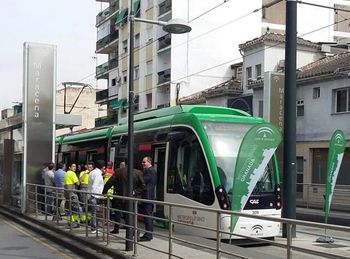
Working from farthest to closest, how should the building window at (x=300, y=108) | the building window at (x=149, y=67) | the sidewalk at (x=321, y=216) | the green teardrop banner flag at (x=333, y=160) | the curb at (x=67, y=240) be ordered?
1. the building window at (x=149, y=67)
2. the building window at (x=300, y=108)
3. the sidewalk at (x=321, y=216)
4. the green teardrop banner flag at (x=333, y=160)
5. the curb at (x=67, y=240)

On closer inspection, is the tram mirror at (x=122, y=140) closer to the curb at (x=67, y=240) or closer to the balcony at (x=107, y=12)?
the curb at (x=67, y=240)

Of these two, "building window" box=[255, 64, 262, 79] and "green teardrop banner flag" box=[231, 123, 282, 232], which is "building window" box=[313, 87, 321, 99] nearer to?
"building window" box=[255, 64, 262, 79]

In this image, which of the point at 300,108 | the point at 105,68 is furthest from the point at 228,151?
the point at 105,68

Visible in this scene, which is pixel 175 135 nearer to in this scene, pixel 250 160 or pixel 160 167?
pixel 160 167

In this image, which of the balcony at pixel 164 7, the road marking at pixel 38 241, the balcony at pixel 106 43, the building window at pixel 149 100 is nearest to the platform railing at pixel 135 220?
the road marking at pixel 38 241

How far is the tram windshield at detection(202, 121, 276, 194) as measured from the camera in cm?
1217

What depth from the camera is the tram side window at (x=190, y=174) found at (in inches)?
480

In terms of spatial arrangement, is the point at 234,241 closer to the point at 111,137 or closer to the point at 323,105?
the point at 111,137

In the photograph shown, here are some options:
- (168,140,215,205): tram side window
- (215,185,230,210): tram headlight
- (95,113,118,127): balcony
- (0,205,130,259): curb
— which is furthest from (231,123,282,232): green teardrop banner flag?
(95,113,118,127): balcony

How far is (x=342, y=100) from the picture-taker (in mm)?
27594

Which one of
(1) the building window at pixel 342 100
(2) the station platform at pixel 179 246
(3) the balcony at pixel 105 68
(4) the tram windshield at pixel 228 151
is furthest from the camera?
(3) the balcony at pixel 105 68

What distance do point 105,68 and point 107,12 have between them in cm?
607

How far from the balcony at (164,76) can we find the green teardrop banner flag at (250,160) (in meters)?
34.4

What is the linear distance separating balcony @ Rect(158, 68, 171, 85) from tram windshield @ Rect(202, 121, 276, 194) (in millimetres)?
32876
